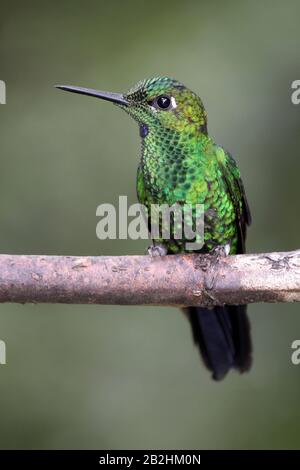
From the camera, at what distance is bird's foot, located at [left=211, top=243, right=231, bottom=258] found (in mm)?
2875

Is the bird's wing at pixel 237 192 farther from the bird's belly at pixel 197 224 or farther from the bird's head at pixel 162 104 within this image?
the bird's head at pixel 162 104

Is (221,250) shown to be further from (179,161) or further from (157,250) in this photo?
(179,161)

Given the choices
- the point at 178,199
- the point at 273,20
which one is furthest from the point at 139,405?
the point at 273,20

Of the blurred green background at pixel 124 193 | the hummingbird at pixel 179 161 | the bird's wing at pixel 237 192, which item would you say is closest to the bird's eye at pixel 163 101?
the hummingbird at pixel 179 161

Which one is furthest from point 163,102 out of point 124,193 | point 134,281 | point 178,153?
point 124,193

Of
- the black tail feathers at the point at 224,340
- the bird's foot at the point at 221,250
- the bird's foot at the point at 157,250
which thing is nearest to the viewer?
the bird's foot at the point at 221,250

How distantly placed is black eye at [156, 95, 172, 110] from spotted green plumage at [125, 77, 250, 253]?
0.02 metres

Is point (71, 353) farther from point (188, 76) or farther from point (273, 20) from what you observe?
point (273, 20)

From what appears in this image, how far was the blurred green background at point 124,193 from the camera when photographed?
14.1 ft

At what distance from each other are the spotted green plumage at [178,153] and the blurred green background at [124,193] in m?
1.46

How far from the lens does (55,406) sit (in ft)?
14.2

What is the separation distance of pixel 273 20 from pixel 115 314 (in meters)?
2.22

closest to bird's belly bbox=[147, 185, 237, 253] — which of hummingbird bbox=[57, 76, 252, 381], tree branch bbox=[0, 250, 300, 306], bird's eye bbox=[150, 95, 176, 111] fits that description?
hummingbird bbox=[57, 76, 252, 381]

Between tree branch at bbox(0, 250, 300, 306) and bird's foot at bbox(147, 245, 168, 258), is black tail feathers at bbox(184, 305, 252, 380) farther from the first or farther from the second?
tree branch at bbox(0, 250, 300, 306)
